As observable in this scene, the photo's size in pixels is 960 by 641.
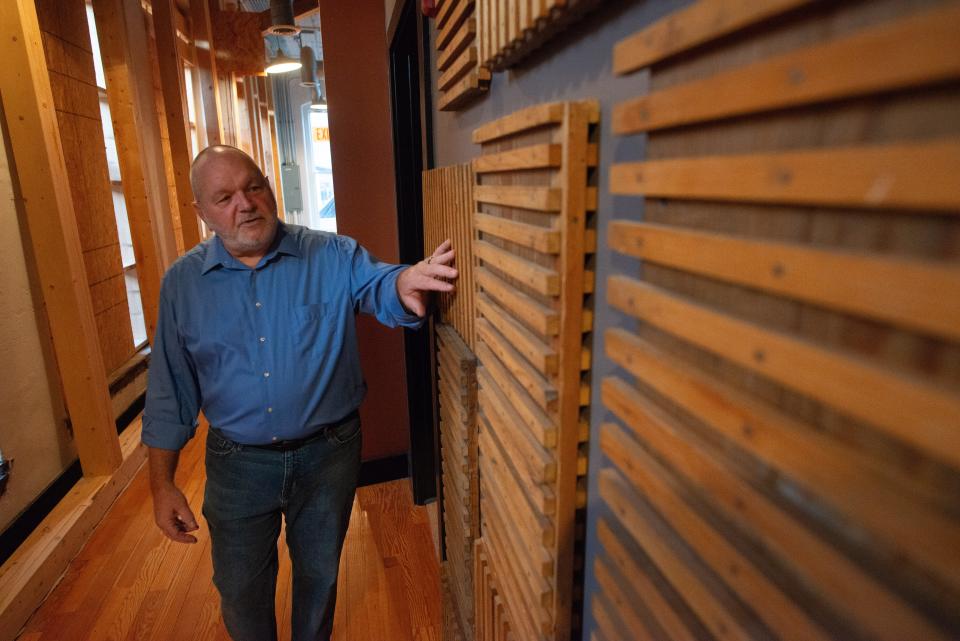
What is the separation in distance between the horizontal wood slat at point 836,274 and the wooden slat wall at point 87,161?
444 centimetres

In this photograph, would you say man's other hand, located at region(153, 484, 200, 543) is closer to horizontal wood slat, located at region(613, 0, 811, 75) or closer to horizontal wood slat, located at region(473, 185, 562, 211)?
horizontal wood slat, located at region(473, 185, 562, 211)

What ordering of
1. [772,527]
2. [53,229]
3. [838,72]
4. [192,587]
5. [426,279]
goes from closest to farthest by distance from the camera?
1. [838,72]
2. [772,527]
3. [426,279]
4. [192,587]
5. [53,229]

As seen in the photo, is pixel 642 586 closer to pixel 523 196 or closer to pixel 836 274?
pixel 836 274

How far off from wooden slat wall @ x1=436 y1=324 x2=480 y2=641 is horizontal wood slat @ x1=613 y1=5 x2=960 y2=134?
4.04 feet

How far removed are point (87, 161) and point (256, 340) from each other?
3.35 metres

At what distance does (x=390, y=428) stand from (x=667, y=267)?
3.26 meters

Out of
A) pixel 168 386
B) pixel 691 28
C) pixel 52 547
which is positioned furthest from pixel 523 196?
pixel 52 547

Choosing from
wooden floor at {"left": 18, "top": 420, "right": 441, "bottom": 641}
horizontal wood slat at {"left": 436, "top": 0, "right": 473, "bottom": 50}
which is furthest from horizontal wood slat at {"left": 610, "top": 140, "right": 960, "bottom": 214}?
wooden floor at {"left": 18, "top": 420, "right": 441, "bottom": 641}

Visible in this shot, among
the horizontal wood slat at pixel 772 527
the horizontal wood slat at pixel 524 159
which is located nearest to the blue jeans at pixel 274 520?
the horizontal wood slat at pixel 524 159

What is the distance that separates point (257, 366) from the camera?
1928 mm

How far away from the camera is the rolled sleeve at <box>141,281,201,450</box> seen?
193 centimetres

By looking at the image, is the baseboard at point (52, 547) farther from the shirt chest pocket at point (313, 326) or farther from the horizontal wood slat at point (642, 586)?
the horizontal wood slat at point (642, 586)

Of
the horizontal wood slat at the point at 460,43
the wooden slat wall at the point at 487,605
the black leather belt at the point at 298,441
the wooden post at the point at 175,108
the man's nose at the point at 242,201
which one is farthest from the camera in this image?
the wooden post at the point at 175,108

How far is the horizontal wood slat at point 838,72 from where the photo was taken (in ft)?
1.11
